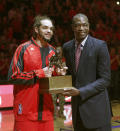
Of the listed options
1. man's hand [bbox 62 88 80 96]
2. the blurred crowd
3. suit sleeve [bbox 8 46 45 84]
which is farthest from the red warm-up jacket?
the blurred crowd

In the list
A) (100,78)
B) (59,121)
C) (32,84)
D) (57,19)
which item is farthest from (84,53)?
(57,19)

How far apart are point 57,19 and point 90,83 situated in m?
6.53

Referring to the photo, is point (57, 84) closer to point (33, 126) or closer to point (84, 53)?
point (84, 53)

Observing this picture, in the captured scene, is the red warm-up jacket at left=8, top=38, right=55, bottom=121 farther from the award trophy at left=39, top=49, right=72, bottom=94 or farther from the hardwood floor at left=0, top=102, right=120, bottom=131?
the hardwood floor at left=0, top=102, right=120, bottom=131

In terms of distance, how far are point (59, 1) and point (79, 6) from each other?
679mm

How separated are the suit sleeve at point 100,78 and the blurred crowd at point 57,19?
495 centimetres

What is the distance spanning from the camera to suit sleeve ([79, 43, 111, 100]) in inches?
70.5

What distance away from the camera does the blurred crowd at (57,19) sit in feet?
22.8

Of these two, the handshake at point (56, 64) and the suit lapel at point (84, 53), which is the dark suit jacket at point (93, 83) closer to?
the suit lapel at point (84, 53)

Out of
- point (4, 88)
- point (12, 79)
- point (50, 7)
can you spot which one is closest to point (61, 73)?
point (12, 79)

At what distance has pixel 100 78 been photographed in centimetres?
182

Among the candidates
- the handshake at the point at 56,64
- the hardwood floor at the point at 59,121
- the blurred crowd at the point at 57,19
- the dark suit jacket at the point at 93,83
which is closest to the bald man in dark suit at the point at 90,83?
the dark suit jacket at the point at 93,83

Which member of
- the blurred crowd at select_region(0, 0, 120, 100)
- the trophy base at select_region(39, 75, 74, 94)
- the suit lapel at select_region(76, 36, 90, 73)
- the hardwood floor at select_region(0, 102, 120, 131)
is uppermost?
the blurred crowd at select_region(0, 0, 120, 100)

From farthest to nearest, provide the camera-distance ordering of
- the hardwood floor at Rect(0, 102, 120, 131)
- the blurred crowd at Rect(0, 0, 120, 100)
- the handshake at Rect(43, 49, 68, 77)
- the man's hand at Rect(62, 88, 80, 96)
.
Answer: the blurred crowd at Rect(0, 0, 120, 100) < the hardwood floor at Rect(0, 102, 120, 131) < the handshake at Rect(43, 49, 68, 77) < the man's hand at Rect(62, 88, 80, 96)
